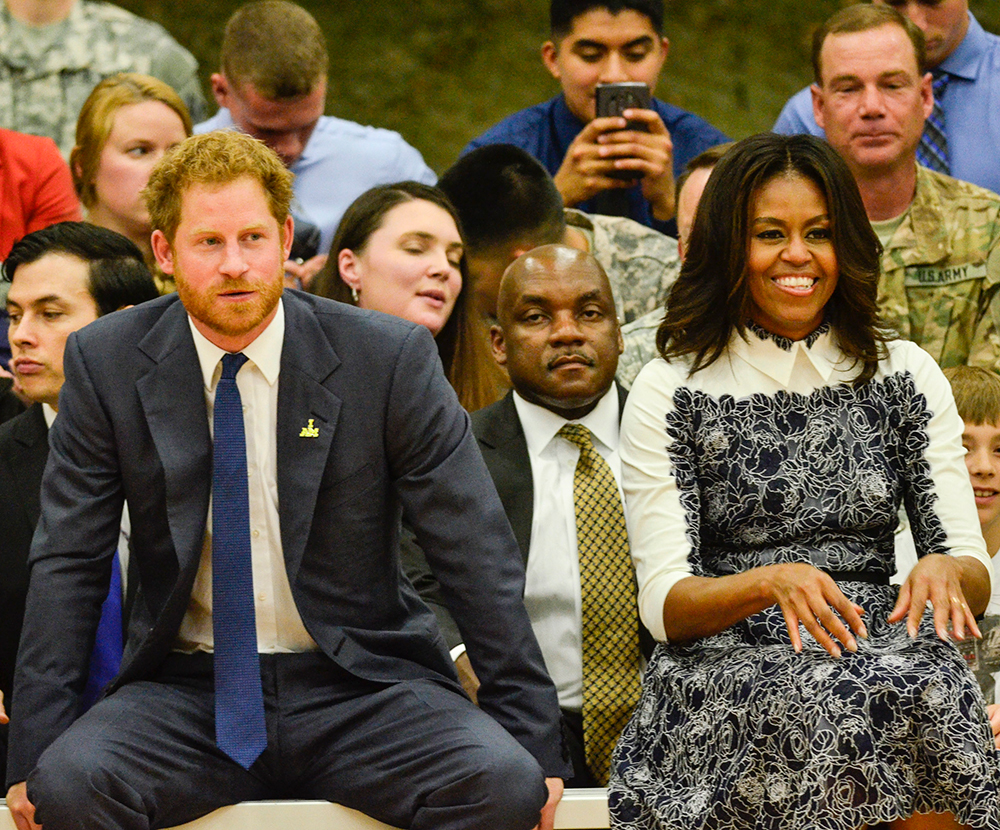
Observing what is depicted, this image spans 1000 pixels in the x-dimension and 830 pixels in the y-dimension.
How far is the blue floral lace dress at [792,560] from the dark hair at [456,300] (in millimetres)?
859

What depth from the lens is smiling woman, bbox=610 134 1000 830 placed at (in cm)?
185

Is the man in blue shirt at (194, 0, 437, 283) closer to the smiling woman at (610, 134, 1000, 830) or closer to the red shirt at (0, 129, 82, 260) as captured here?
the red shirt at (0, 129, 82, 260)

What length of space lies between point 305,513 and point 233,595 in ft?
0.50

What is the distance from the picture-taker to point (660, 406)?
2248 mm

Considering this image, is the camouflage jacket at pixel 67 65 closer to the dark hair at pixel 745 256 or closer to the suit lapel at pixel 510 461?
the suit lapel at pixel 510 461

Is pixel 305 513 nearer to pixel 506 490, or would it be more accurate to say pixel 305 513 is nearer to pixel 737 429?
pixel 506 490

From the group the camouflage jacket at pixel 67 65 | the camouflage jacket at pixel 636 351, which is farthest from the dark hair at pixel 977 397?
the camouflage jacket at pixel 67 65

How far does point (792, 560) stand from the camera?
2.15 metres

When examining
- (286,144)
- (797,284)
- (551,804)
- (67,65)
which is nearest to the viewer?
(551,804)

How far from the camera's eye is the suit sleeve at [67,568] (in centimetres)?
205

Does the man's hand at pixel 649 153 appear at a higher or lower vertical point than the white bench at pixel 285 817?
higher

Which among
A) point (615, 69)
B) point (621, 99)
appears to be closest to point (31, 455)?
point (621, 99)

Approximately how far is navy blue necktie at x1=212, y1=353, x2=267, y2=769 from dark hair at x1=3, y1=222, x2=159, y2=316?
0.73 metres

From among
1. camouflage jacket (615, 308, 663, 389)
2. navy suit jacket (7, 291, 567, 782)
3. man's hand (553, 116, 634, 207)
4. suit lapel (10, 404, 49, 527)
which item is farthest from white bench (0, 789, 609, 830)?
man's hand (553, 116, 634, 207)
